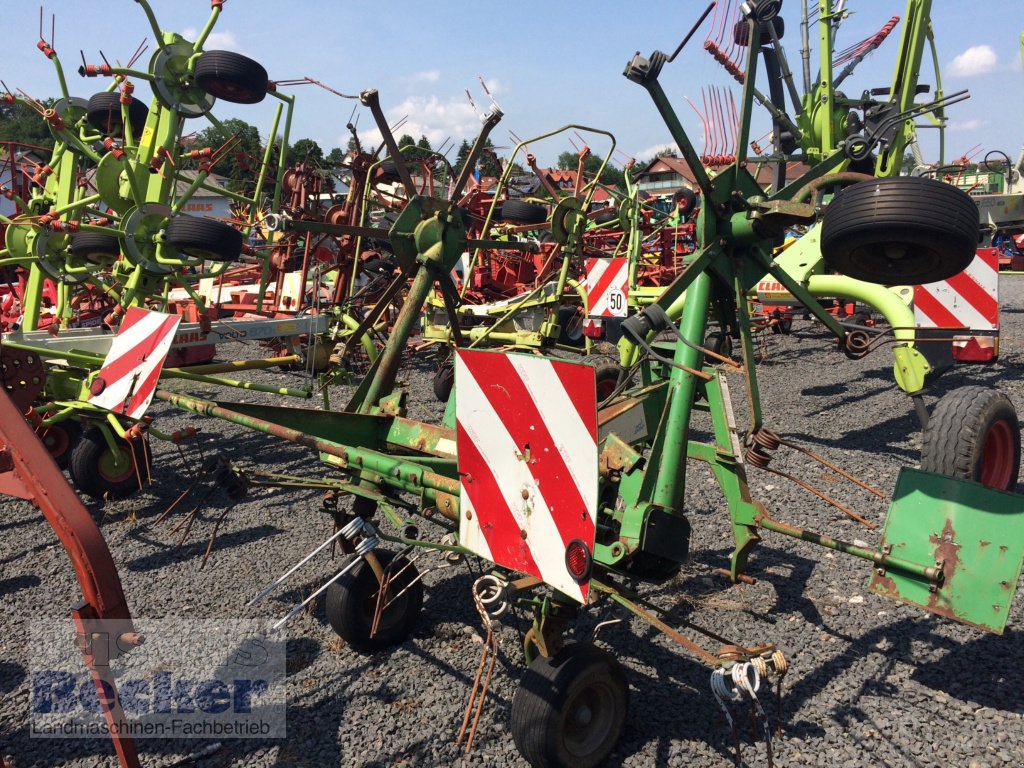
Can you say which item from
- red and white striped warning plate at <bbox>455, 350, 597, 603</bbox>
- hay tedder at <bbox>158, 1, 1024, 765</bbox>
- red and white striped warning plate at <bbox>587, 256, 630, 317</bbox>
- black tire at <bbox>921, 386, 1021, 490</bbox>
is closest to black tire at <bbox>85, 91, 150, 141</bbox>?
red and white striped warning plate at <bbox>587, 256, 630, 317</bbox>

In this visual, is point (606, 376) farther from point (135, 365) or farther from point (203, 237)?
point (135, 365)

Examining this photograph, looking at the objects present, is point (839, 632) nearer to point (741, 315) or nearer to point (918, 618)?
point (918, 618)

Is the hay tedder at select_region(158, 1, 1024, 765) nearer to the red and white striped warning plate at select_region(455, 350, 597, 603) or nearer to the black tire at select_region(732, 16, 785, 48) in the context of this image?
the red and white striped warning plate at select_region(455, 350, 597, 603)

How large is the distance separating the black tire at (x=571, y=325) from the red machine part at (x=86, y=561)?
669cm

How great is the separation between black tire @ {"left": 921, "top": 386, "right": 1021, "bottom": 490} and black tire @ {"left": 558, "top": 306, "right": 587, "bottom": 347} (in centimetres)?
522

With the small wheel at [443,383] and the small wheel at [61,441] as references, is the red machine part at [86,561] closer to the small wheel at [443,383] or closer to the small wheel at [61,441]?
the small wheel at [61,441]

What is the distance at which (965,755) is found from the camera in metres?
2.15

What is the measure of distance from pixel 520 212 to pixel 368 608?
670cm

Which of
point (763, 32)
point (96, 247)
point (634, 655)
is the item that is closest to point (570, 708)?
point (634, 655)

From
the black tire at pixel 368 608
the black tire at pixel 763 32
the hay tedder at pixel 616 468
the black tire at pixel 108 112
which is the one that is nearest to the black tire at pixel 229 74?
the black tire at pixel 108 112

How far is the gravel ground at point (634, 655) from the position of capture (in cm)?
227

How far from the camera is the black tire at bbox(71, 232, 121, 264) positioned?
17.8ft

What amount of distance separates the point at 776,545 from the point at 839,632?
31.5 inches

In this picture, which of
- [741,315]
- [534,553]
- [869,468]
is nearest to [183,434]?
[534,553]
